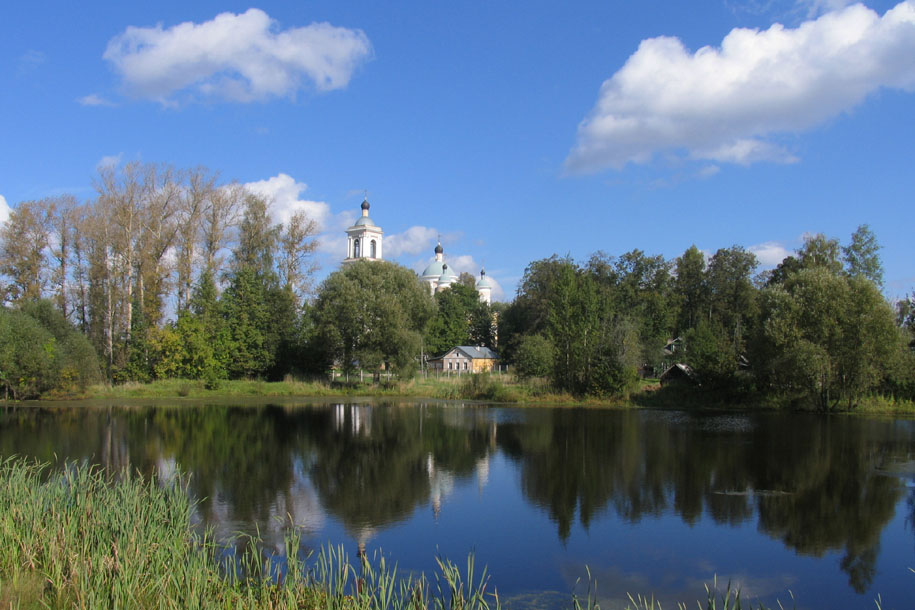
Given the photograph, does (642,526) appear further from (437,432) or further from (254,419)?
(254,419)

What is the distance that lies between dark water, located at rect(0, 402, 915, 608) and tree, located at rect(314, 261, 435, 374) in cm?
1549

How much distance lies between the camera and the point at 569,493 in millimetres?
15234

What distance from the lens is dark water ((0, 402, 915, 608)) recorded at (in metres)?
10.2

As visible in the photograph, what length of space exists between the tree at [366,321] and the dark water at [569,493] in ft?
50.8

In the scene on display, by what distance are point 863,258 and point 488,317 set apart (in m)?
44.6

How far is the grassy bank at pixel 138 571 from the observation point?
6324 mm

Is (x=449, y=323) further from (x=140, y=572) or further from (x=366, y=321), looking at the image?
(x=140, y=572)

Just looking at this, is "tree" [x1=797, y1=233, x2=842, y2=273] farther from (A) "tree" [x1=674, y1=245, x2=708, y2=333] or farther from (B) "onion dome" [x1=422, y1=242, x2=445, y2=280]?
(B) "onion dome" [x1=422, y1=242, x2=445, y2=280]

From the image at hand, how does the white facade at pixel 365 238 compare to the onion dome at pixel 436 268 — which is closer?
the white facade at pixel 365 238

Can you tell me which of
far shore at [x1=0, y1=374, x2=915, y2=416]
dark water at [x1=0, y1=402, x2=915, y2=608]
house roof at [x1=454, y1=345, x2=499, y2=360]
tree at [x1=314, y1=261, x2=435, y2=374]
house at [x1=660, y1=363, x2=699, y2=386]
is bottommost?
dark water at [x1=0, y1=402, x2=915, y2=608]

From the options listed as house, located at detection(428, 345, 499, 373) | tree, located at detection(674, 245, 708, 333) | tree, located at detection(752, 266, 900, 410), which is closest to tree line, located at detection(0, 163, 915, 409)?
tree, located at detection(752, 266, 900, 410)

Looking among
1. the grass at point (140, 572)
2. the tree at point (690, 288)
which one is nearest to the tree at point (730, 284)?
the tree at point (690, 288)

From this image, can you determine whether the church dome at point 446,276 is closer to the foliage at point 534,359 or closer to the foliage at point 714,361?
the foliage at point 534,359

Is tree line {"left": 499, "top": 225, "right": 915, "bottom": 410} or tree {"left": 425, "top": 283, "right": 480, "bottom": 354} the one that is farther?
tree {"left": 425, "top": 283, "right": 480, "bottom": 354}
